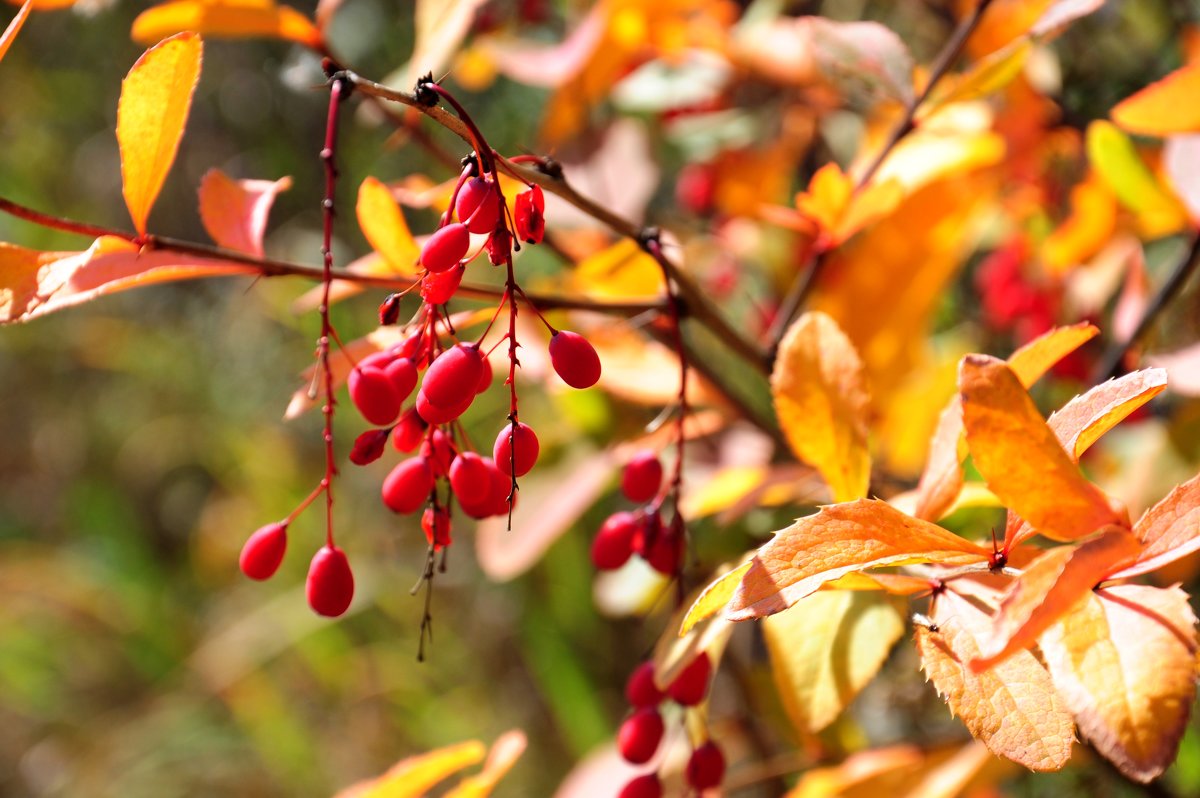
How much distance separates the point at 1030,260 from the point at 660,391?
1.62ft

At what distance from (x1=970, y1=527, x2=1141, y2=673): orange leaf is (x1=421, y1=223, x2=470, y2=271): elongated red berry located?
0.19m

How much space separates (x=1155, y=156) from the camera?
79 centimetres

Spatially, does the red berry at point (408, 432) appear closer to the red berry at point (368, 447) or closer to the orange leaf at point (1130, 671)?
the red berry at point (368, 447)

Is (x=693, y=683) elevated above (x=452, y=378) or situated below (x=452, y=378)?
below

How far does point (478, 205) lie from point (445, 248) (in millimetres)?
17

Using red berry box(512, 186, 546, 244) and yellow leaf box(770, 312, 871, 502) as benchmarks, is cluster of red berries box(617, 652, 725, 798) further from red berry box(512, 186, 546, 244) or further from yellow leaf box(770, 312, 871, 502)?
red berry box(512, 186, 546, 244)

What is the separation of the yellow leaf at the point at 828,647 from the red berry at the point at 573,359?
0.16 metres

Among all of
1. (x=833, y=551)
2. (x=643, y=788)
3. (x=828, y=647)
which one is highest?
(x=833, y=551)

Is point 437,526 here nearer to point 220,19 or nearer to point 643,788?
point 643,788

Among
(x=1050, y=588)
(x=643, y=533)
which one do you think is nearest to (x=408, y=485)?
(x=643, y=533)

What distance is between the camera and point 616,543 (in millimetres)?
474

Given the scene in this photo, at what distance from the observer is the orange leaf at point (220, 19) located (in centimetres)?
54

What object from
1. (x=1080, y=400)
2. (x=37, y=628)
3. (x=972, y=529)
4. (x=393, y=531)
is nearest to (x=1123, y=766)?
(x=1080, y=400)

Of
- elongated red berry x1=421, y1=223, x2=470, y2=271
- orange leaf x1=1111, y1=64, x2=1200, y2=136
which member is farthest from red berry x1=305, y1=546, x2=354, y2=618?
orange leaf x1=1111, y1=64, x2=1200, y2=136
